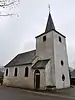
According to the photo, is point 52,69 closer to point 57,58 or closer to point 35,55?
point 57,58

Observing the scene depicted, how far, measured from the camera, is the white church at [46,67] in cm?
1972

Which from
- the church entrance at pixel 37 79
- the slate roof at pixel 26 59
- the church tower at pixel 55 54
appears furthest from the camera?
the slate roof at pixel 26 59

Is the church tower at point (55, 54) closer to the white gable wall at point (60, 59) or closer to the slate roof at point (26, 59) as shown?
the white gable wall at point (60, 59)

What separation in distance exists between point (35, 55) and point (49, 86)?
7.47 metres

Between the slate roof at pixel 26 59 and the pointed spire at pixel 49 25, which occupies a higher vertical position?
the pointed spire at pixel 49 25

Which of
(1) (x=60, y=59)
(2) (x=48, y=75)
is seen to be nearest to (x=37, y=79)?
(2) (x=48, y=75)

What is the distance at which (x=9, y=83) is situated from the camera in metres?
26.7

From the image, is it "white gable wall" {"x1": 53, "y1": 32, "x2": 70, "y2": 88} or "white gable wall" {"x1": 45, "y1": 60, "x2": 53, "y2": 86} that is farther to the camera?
"white gable wall" {"x1": 53, "y1": 32, "x2": 70, "y2": 88}

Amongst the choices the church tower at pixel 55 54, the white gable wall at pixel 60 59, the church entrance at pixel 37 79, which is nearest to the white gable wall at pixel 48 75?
the church tower at pixel 55 54

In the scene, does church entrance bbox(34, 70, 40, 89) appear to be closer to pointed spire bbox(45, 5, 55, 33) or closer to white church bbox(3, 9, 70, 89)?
white church bbox(3, 9, 70, 89)

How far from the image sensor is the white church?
1972cm

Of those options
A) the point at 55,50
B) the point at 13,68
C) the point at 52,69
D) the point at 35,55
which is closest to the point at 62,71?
the point at 52,69

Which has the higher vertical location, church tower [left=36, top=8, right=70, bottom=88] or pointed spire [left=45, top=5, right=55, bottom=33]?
pointed spire [left=45, top=5, right=55, bottom=33]

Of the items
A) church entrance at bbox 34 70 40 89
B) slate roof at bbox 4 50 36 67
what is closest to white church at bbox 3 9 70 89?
church entrance at bbox 34 70 40 89
